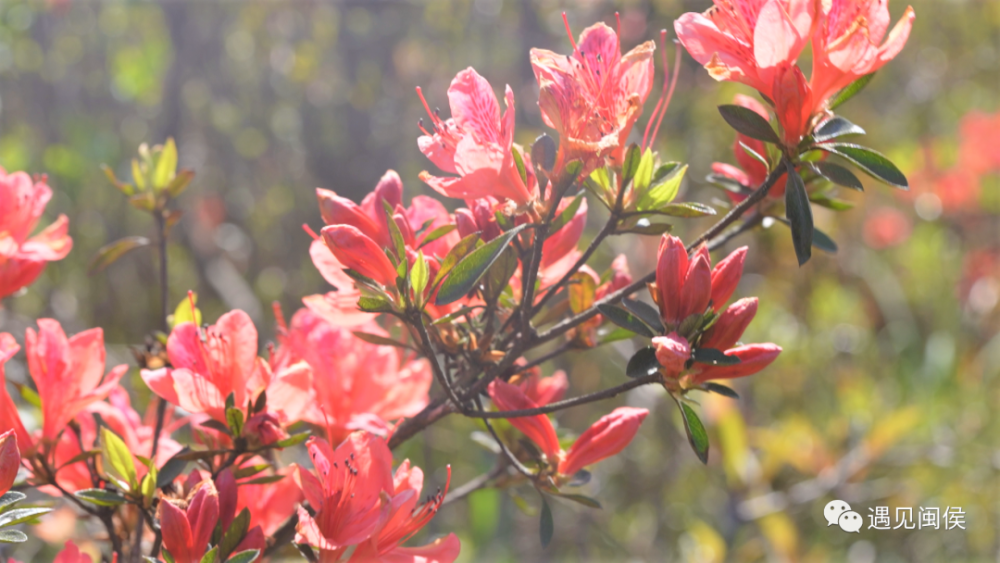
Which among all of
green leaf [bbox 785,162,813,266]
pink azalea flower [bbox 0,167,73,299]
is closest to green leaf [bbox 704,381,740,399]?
green leaf [bbox 785,162,813,266]

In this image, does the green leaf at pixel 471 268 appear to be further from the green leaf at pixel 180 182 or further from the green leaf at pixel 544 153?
the green leaf at pixel 180 182

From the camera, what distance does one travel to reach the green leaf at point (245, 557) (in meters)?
0.79

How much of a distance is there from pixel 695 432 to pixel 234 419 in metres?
0.55

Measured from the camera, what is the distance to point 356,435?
88cm

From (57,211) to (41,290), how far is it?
38cm

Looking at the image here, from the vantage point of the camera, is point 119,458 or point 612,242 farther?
point 612,242

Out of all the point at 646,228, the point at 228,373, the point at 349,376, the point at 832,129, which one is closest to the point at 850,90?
the point at 832,129

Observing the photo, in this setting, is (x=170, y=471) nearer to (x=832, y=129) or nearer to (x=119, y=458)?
(x=119, y=458)

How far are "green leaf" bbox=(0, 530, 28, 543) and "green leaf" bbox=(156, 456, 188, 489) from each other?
16 centimetres

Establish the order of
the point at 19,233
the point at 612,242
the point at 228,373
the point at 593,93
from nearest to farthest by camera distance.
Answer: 1. the point at 593,93
2. the point at 228,373
3. the point at 19,233
4. the point at 612,242

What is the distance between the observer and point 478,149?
0.83 meters

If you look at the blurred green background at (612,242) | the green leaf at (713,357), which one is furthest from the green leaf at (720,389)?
the blurred green background at (612,242)

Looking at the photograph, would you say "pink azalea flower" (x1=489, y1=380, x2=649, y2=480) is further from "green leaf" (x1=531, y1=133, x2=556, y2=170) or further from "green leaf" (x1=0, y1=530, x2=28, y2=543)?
"green leaf" (x1=0, y1=530, x2=28, y2=543)

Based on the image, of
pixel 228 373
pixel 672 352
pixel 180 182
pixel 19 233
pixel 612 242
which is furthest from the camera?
pixel 612 242
